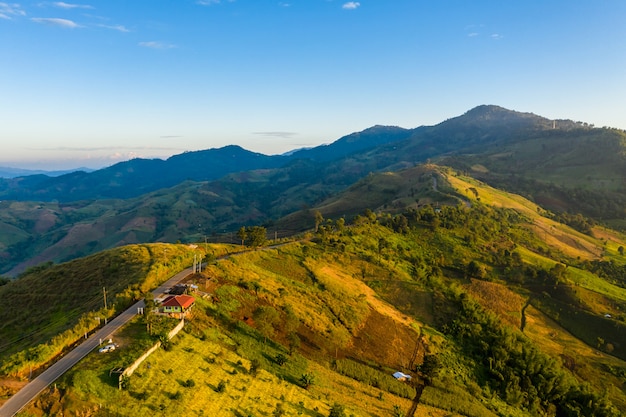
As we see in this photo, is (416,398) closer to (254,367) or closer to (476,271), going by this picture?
(254,367)

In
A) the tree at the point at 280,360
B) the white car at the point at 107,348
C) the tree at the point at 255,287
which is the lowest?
the tree at the point at 280,360

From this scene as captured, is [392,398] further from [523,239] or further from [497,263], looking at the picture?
[523,239]

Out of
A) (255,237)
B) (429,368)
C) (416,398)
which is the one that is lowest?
(416,398)

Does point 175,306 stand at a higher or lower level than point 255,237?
higher

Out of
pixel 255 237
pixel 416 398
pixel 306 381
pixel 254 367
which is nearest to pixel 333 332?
pixel 416 398

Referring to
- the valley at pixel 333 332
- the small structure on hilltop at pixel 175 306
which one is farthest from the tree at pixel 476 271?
the small structure on hilltop at pixel 175 306

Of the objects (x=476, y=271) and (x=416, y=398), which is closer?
(x=416, y=398)

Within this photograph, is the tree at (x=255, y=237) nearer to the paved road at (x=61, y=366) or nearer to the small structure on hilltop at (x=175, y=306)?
the paved road at (x=61, y=366)

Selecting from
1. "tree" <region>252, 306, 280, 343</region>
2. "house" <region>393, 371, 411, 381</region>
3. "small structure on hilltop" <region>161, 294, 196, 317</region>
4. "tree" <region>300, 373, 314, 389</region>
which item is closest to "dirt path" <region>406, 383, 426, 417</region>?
"house" <region>393, 371, 411, 381</region>
